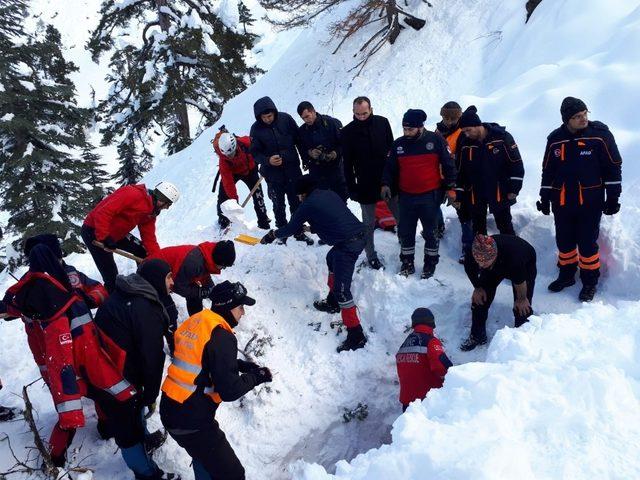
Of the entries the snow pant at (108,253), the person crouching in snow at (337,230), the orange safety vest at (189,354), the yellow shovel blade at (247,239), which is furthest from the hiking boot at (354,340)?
the snow pant at (108,253)

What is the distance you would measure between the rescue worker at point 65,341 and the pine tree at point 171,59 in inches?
493

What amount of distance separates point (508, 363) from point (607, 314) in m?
1.16

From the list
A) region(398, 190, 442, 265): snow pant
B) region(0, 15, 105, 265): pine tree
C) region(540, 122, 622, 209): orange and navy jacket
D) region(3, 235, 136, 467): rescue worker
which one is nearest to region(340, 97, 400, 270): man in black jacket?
region(398, 190, 442, 265): snow pant

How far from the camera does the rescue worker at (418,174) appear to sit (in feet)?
16.6

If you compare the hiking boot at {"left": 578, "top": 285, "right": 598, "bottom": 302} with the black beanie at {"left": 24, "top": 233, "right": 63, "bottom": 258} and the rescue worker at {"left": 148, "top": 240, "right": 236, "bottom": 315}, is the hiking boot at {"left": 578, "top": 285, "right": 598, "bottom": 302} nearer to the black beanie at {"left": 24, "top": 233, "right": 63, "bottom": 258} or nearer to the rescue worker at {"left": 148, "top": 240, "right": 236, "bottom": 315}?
the rescue worker at {"left": 148, "top": 240, "right": 236, "bottom": 315}

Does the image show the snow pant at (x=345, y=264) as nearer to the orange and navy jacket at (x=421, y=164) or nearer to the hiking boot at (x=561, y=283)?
the orange and navy jacket at (x=421, y=164)

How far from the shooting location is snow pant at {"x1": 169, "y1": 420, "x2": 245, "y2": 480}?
3.46m

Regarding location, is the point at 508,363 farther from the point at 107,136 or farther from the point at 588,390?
the point at 107,136

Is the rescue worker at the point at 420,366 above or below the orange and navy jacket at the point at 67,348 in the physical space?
below

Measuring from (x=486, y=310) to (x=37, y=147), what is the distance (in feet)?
46.7

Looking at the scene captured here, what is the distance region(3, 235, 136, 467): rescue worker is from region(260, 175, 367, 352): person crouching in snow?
1.99 meters

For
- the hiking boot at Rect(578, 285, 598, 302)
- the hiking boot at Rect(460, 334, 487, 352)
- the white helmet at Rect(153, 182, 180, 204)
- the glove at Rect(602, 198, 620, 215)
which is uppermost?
the white helmet at Rect(153, 182, 180, 204)

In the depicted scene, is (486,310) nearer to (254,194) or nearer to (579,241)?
(579,241)

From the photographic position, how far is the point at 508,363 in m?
3.28
